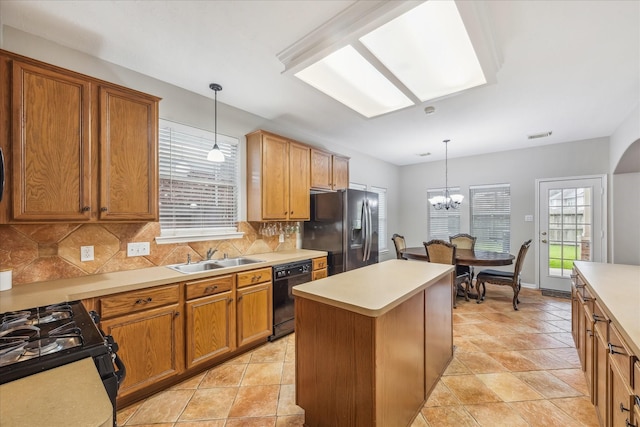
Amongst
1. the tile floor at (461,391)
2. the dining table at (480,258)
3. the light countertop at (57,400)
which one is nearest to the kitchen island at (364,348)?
the tile floor at (461,391)

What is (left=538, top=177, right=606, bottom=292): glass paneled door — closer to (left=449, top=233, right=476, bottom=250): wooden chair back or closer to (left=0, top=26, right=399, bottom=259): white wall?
(left=449, top=233, right=476, bottom=250): wooden chair back

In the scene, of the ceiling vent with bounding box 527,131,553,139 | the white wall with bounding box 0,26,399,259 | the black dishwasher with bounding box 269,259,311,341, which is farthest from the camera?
the ceiling vent with bounding box 527,131,553,139

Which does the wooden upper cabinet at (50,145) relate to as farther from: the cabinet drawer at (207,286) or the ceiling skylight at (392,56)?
the ceiling skylight at (392,56)

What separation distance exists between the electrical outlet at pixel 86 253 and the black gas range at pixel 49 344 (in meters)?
0.83

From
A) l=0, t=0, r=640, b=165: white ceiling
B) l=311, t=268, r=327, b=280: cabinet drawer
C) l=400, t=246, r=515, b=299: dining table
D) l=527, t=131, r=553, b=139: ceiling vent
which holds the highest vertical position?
l=0, t=0, r=640, b=165: white ceiling

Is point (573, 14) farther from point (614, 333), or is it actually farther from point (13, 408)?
point (13, 408)

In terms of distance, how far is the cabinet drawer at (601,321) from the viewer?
1460 millimetres

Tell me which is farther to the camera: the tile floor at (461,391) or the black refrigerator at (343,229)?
the black refrigerator at (343,229)

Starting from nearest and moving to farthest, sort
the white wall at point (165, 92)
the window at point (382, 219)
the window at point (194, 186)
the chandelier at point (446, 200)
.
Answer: the white wall at point (165, 92) → the window at point (194, 186) → the chandelier at point (446, 200) → the window at point (382, 219)

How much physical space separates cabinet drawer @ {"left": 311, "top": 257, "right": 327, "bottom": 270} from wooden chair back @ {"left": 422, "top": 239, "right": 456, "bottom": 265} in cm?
167

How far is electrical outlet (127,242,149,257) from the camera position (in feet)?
7.76

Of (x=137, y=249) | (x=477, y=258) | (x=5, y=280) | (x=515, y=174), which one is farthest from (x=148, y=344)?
(x=515, y=174)

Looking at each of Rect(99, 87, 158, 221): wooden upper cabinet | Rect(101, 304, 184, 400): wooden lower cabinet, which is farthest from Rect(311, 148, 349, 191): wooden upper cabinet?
Rect(101, 304, 184, 400): wooden lower cabinet

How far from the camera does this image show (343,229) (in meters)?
3.45
